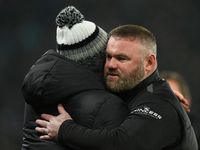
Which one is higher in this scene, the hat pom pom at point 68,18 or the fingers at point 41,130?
the hat pom pom at point 68,18

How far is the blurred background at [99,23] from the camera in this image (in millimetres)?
5170

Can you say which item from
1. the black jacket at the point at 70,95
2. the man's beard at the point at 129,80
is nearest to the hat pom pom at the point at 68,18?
the black jacket at the point at 70,95

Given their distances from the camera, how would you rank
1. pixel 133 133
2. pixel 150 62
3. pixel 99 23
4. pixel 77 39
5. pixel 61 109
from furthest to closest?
pixel 99 23 → pixel 150 62 → pixel 77 39 → pixel 61 109 → pixel 133 133

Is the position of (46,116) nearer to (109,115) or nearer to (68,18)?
(109,115)

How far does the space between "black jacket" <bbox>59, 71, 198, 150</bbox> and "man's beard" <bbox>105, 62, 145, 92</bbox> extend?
3 cm

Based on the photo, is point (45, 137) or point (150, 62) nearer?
point (45, 137)

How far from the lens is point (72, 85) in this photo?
147 centimetres

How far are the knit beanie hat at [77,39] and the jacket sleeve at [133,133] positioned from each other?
0.32 metres

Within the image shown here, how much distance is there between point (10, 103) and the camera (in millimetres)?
5078

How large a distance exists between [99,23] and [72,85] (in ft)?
13.7

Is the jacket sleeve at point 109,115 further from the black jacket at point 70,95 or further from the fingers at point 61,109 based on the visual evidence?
the fingers at point 61,109

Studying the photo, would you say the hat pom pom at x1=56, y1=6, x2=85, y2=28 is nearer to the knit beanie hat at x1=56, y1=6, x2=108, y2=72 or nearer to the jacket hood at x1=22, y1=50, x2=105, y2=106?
the knit beanie hat at x1=56, y1=6, x2=108, y2=72

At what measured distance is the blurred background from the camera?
5.17 metres

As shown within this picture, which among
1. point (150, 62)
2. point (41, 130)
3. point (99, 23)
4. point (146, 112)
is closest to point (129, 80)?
point (150, 62)
